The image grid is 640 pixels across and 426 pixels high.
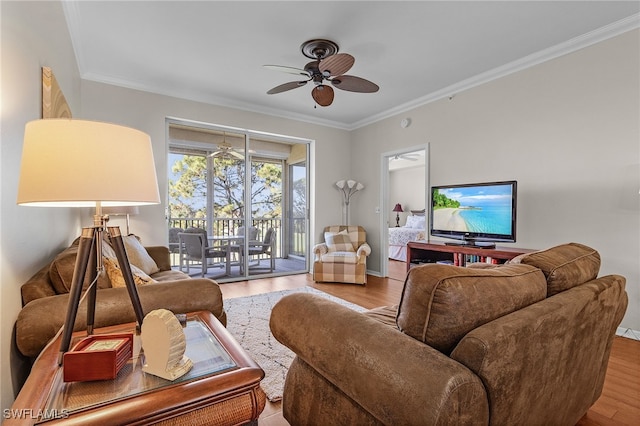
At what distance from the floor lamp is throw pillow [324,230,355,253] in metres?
4.13

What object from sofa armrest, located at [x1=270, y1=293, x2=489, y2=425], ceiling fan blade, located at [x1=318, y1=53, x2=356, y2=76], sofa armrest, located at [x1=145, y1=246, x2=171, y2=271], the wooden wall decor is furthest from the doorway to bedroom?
the wooden wall decor

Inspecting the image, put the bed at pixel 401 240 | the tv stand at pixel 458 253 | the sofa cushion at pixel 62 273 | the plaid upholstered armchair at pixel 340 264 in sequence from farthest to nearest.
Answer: the bed at pixel 401 240 → the plaid upholstered armchair at pixel 340 264 → the tv stand at pixel 458 253 → the sofa cushion at pixel 62 273

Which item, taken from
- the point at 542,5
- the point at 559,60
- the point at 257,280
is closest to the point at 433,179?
the point at 559,60

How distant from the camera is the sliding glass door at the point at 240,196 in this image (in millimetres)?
4355

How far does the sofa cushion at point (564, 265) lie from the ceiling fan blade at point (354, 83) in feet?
6.94

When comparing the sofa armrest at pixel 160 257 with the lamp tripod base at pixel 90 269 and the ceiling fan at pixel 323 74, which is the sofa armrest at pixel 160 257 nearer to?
the ceiling fan at pixel 323 74

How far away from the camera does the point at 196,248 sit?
4.43m

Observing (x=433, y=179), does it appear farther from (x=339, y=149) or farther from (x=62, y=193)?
(x=62, y=193)

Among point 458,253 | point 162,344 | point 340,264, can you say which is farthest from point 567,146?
point 162,344

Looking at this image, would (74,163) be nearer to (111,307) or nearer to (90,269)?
(90,269)

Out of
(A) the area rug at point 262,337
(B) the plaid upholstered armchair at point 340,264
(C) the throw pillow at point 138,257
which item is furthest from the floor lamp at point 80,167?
→ (B) the plaid upholstered armchair at point 340,264

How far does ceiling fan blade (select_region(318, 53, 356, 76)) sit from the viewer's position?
2430 millimetres

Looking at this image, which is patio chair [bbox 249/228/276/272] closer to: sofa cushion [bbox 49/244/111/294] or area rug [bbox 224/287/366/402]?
area rug [bbox 224/287/366/402]

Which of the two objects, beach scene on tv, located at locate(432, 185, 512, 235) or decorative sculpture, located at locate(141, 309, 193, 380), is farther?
beach scene on tv, located at locate(432, 185, 512, 235)
